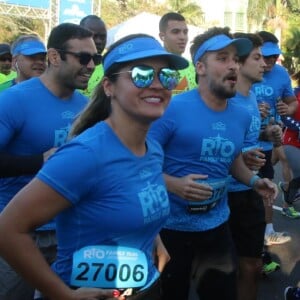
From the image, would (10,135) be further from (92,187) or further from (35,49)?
(35,49)

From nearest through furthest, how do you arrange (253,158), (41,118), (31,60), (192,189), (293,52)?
1. (192,189)
2. (41,118)
3. (253,158)
4. (31,60)
5. (293,52)

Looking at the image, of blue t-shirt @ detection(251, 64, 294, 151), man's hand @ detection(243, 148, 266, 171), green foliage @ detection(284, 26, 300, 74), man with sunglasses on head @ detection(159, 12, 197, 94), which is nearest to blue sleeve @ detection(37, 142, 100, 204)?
man's hand @ detection(243, 148, 266, 171)

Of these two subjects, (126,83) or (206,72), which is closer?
(126,83)

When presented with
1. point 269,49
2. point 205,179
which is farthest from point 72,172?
point 269,49

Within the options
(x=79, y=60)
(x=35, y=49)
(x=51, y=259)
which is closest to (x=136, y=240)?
(x=51, y=259)

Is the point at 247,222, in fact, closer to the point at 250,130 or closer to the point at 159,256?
the point at 250,130

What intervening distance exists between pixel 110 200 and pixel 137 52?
1.89 ft

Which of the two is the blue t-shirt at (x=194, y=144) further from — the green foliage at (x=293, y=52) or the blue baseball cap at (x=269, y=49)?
the green foliage at (x=293, y=52)

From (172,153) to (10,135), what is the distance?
3.08ft

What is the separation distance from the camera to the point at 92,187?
1.91 m

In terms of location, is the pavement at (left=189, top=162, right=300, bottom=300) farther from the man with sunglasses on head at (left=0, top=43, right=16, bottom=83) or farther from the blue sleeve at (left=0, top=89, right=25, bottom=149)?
the man with sunglasses on head at (left=0, top=43, right=16, bottom=83)

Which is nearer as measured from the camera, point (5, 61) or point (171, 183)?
point (171, 183)

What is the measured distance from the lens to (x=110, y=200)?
195 centimetres

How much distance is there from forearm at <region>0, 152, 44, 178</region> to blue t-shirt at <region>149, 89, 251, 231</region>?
67cm
